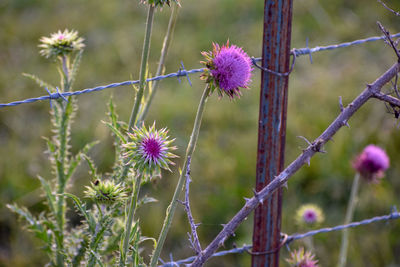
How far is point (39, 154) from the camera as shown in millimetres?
3789

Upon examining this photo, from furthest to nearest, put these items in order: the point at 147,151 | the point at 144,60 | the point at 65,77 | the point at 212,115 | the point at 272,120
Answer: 1. the point at 212,115
2. the point at 65,77
3. the point at 272,120
4. the point at 144,60
5. the point at 147,151

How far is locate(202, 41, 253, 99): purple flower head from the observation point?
143 cm

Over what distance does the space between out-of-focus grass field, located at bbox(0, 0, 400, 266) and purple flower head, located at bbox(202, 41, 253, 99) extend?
0.97 metres

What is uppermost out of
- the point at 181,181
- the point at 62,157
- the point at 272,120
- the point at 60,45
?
the point at 60,45

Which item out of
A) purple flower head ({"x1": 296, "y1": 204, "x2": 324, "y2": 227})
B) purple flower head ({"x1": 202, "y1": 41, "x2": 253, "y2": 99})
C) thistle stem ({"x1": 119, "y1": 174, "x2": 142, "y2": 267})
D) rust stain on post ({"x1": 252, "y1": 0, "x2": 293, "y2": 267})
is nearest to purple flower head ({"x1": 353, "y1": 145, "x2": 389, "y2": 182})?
purple flower head ({"x1": 296, "y1": 204, "x2": 324, "y2": 227})

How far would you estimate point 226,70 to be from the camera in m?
1.43

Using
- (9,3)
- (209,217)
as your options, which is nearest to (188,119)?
(209,217)

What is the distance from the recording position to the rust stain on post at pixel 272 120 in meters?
1.59

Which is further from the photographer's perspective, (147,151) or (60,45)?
(60,45)

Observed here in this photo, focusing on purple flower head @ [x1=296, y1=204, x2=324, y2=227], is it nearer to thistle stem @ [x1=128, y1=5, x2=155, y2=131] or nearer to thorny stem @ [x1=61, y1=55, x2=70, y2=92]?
thistle stem @ [x1=128, y1=5, x2=155, y2=131]

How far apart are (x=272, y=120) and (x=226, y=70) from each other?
1.06 feet

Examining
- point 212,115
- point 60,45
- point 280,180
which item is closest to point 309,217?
point 280,180

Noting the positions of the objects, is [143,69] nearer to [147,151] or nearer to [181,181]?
[147,151]

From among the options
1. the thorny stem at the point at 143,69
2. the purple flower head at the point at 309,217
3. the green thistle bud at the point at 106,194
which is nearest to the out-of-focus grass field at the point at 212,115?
the purple flower head at the point at 309,217
